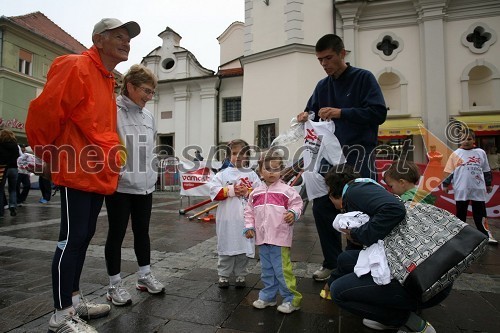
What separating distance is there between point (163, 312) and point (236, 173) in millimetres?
1375

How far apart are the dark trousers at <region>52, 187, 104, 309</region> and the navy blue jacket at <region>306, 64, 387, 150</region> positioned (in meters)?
2.11

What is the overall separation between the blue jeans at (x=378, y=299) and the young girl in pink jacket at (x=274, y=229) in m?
0.47

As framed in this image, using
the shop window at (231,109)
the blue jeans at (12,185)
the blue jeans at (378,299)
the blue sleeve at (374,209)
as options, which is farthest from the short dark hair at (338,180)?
the shop window at (231,109)

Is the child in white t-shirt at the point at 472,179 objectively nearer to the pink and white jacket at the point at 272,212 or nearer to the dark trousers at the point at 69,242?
the pink and white jacket at the point at 272,212

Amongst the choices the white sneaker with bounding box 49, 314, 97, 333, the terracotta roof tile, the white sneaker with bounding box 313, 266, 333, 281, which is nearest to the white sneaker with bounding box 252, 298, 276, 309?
the white sneaker with bounding box 313, 266, 333, 281

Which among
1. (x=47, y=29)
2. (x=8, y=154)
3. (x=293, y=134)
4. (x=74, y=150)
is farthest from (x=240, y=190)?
(x=47, y=29)

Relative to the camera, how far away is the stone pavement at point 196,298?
7.25 ft

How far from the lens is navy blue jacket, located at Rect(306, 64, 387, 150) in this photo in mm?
2766

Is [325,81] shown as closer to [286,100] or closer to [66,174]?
Result: [66,174]

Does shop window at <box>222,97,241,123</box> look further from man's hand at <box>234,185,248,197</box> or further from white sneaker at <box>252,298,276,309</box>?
white sneaker at <box>252,298,276,309</box>

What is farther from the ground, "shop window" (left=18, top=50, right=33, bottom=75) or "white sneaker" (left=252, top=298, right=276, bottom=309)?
"shop window" (left=18, top=50, right=33, bottom=75)

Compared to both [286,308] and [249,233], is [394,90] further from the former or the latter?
[286,308]

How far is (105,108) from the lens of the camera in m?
2.20

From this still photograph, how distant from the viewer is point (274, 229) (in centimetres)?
253
